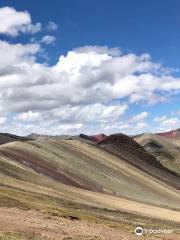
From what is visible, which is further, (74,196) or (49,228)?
(74,196)

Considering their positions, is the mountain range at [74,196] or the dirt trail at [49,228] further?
the mountain range at [74,196]

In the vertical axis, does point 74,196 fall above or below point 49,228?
above

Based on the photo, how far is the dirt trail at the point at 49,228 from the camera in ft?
144

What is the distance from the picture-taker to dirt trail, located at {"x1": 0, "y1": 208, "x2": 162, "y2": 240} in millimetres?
44000

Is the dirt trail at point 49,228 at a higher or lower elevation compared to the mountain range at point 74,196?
lower

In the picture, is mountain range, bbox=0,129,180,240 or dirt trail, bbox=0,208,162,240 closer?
dirt trail, bbox=0,208,162,240

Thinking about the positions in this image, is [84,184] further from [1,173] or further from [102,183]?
[1,173]

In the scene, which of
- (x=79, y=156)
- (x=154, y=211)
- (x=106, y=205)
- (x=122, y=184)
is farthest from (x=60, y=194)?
(x=79, y=156)

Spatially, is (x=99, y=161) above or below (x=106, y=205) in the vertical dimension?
above

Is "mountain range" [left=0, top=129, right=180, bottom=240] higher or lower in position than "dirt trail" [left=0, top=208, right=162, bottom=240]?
higher

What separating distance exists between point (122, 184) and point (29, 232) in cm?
12149

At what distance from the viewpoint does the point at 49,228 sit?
47156 mm

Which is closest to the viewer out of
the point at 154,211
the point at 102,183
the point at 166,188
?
the point at 154,211

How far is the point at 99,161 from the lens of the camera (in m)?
197
